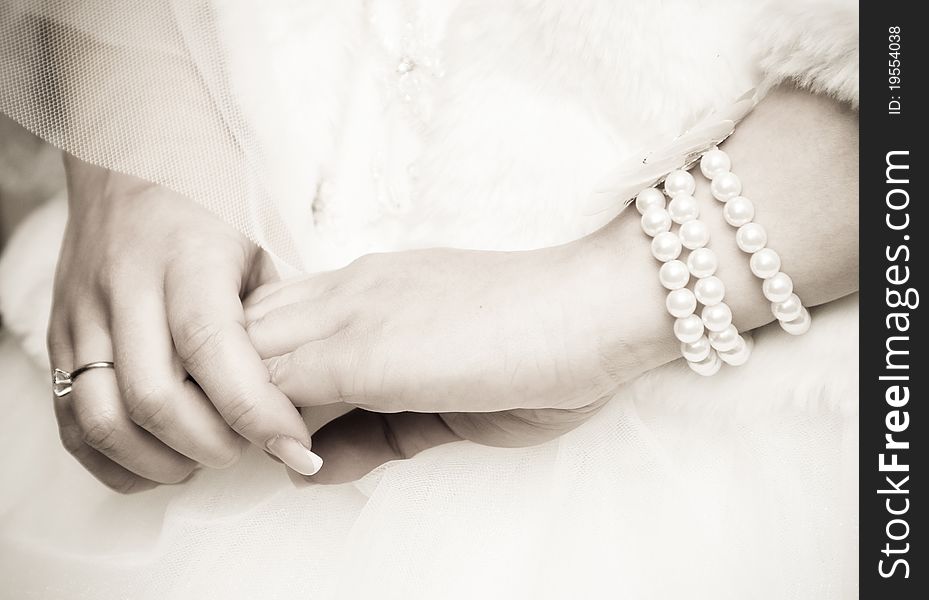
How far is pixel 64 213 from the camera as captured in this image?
81cm

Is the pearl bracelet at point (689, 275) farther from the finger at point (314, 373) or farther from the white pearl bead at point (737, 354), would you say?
the finger at point (314, 373)

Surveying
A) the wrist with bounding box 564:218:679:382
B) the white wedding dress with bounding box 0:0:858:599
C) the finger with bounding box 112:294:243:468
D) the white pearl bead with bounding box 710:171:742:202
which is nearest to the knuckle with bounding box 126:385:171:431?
the finger with bounding box 112:294:243:468

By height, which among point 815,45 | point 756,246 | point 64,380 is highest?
point 815,45

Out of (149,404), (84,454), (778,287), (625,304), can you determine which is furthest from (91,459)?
(778,287)

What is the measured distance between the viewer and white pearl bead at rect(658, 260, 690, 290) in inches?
18.9

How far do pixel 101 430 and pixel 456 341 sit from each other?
0.33 meters

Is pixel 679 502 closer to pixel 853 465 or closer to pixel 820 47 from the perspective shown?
pixel 853 465

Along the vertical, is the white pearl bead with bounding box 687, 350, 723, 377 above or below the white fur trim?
below

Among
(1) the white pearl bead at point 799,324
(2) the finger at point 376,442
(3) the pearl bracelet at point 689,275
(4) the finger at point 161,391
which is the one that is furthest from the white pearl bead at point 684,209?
(4) the finger at point 161,391

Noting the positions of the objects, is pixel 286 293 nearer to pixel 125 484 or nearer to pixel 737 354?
pixel 125 484

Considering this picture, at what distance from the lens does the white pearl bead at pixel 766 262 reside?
466 millimetres

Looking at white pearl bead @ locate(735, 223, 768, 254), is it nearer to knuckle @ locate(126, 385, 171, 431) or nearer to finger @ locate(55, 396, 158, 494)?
knuckle @ locate(126, 385, 171, 431)

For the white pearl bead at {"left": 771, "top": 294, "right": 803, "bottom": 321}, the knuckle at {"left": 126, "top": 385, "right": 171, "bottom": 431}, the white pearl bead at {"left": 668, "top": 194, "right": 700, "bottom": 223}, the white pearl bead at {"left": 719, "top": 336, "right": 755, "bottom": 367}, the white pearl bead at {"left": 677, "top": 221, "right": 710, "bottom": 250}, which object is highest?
the white pearl bead at {"left": 668, "top": 194, "right": 700, "bottom": 223}

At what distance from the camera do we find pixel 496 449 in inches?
23.4
